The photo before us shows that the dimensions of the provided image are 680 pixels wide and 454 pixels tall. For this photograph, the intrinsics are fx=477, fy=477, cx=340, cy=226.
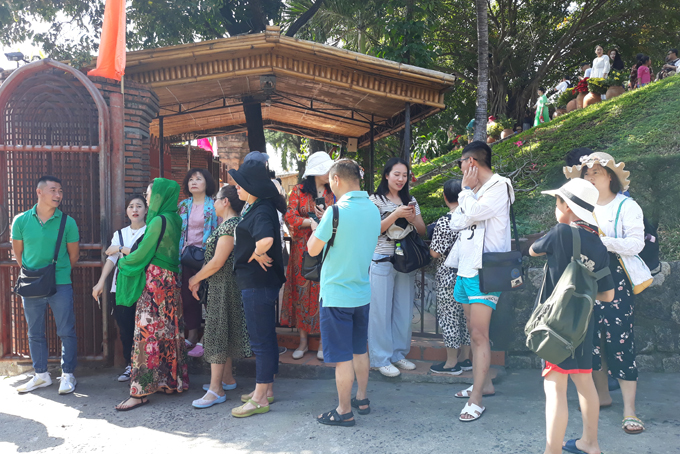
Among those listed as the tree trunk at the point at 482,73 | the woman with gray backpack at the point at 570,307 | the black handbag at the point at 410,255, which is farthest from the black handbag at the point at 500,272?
the tree trunk at the point at 482,73

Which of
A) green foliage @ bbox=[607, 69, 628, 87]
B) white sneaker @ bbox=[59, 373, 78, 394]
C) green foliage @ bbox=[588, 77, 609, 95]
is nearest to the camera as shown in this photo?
white sneaker @ bbox=[59, 373, 78, 394]

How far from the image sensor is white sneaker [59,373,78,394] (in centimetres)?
426

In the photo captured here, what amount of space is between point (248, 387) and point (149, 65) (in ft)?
12.9

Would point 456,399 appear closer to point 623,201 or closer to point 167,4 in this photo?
point 623,201

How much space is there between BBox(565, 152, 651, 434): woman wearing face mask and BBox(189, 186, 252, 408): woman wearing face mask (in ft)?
8.87

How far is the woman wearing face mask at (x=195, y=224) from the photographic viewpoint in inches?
191

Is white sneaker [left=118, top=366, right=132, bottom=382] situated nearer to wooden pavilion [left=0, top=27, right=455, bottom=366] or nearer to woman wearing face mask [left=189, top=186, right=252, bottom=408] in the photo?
wooden pavilion [left=0, top=27, right=455, bottom=366]

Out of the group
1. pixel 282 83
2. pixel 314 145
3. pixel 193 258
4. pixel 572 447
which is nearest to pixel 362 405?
pixel 572 447

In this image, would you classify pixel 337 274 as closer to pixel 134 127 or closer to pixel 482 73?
pixel 134 127

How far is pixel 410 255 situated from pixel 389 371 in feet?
3.58

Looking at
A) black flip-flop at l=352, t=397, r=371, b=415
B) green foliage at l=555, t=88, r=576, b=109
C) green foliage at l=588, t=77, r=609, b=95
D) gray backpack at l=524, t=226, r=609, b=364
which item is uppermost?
green foliage at l=555, t=88, r=576, b=109

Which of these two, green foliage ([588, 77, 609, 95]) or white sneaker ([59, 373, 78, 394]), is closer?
white sneaker ([59, 373, 78, 394])

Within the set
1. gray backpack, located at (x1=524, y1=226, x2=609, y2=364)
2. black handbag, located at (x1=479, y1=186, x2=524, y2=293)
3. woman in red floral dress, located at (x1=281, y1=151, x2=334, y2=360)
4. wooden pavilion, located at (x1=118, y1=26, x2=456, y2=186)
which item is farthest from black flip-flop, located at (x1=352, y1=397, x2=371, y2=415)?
wooden pavilion, located at (x1=118, y1=26, x2=456, y2=186)

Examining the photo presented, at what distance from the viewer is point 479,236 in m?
3.53
